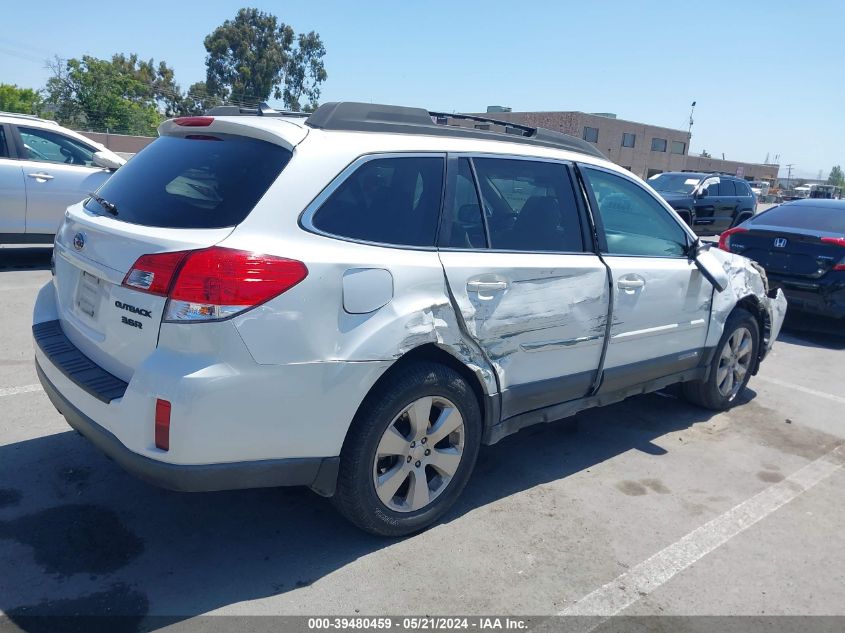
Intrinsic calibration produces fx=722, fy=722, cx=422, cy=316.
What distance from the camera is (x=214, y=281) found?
2713 mm

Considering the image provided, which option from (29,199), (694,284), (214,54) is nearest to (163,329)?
(694,284)

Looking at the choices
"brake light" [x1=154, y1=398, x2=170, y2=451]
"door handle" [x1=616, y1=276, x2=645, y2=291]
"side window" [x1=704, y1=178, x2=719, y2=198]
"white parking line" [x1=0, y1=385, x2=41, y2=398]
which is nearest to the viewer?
"brake light" [x1=154, y1=398, x2=170, y2=451]

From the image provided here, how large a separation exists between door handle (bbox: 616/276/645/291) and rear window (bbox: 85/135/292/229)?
215 cm

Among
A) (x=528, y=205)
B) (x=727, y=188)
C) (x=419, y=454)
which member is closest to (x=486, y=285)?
(x=528, y=205)

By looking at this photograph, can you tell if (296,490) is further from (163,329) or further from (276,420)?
(163,329)

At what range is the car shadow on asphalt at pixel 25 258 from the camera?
29.6 feet

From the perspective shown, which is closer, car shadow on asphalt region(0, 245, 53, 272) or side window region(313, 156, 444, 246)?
side window region(313, 156, 444, 246)

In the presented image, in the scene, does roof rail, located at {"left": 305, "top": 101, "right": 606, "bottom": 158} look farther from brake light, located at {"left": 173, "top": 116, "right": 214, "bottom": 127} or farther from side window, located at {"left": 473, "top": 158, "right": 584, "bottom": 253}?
brake light, located at {"left": 173, "top": 116, "right": 214, "bottom": 127}

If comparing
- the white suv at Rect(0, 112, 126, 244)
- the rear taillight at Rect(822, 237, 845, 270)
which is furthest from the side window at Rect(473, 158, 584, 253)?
the white suv at Rect(0, 112, 126, 244)

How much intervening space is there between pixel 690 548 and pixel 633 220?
210cm

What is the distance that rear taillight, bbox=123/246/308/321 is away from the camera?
107 inches

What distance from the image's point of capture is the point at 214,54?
62.8 meters

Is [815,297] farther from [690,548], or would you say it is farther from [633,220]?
[690,548]

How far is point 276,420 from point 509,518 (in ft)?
4.94
